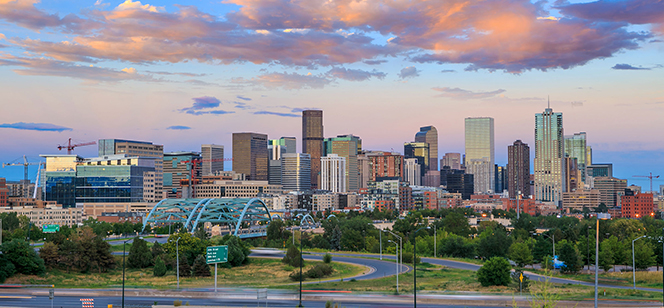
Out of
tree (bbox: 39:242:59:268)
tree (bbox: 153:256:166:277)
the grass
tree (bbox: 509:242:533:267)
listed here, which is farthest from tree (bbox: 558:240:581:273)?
tree (bbox: 39:242:59:268)

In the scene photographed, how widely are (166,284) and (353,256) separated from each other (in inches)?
1503

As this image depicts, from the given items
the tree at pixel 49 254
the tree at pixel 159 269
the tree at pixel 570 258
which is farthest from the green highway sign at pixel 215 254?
the tree at pixel 570 258

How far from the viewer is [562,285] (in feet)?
226

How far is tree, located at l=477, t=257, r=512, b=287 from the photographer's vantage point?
221 ft

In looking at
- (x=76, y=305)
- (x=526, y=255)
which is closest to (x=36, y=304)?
(x=76, y=305)

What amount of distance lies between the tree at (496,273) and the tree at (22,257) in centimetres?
5690

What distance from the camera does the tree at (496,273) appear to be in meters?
67.3

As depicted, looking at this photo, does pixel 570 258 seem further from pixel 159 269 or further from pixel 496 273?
pixel 159 269

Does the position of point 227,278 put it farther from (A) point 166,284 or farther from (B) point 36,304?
(B) point 36,304

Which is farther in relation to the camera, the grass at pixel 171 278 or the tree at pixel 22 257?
the tree at pixel 22 257

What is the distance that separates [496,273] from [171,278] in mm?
42870

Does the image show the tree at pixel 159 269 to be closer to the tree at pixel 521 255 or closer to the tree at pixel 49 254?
the tree at pixel 49 254

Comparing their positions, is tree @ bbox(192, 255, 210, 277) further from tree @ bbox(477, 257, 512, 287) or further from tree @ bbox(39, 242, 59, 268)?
tree @ bbox(477, 257, 512, 287)

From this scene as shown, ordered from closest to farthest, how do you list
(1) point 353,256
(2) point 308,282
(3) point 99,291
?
(3) point 99,291 < (2) point 308,282 < (1) point 353,256
